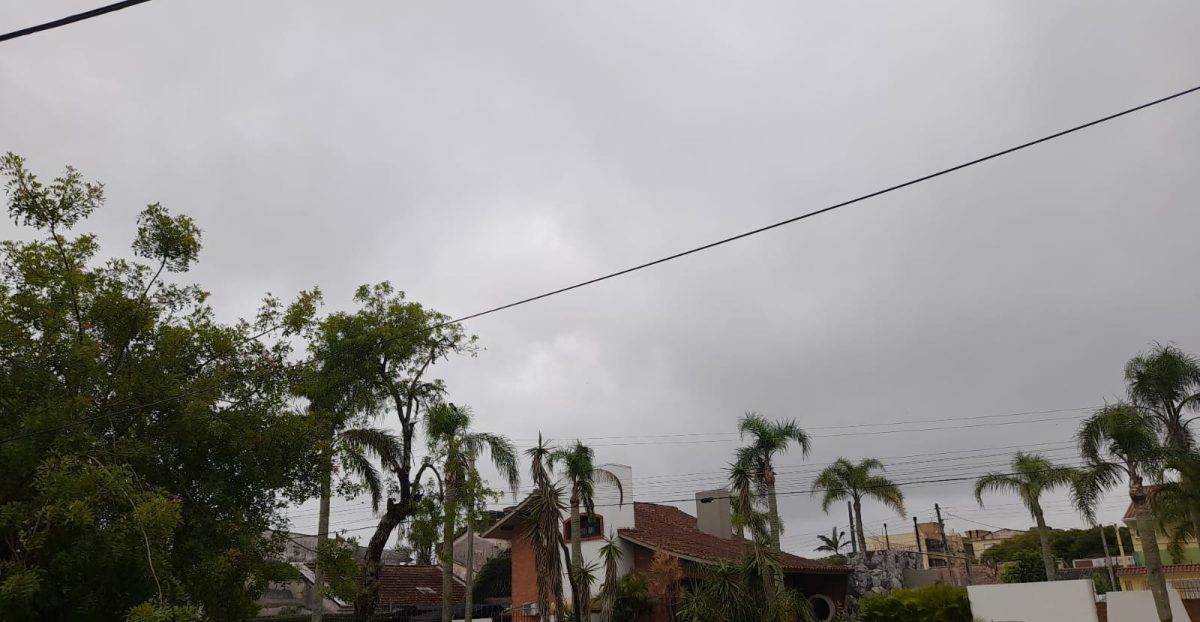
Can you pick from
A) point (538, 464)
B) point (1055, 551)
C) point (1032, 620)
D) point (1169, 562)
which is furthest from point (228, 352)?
point (1055, 551)

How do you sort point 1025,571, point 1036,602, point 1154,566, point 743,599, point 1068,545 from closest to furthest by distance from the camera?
1. point 1154,566
2. point 1036,602
3. point 743,599
4. point 1025,571
5. point 1068,545

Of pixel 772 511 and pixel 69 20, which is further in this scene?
pixel 772 511

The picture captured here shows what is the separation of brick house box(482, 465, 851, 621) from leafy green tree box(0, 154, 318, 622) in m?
18.7

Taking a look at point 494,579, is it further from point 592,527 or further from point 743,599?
point 743,599

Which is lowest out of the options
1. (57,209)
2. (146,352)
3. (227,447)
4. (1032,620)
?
(1032,620)

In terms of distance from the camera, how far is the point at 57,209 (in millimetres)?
15086

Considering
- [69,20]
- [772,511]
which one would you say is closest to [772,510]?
[772,511]

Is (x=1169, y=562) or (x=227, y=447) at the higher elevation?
(x=227, y=447)

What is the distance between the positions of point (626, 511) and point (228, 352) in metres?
23.6

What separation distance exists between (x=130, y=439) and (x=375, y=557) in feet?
36.9

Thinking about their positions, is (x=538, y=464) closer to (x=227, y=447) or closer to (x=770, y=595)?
(x=770, y=595)

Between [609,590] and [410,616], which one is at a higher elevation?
[609,590]

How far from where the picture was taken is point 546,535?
2512 cm

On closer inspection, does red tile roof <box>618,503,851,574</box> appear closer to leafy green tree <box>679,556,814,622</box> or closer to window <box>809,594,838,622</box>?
window <box>809,594,838,622</box>
